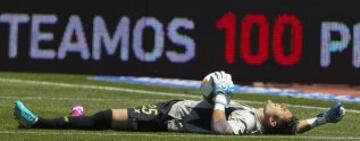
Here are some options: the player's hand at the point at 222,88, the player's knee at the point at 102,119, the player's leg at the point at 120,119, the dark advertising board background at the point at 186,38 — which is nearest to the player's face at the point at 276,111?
the player's hand at the point at 222,88

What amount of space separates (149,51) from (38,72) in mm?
2099

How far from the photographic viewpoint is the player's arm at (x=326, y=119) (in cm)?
956

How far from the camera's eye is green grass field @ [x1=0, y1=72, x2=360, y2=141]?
9.16 meters

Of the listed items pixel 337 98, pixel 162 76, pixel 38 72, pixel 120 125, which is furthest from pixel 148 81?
pixel 120 125

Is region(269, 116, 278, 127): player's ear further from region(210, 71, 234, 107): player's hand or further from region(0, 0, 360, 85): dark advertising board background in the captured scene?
region(0, 0, 360, 85): dark advertising board background

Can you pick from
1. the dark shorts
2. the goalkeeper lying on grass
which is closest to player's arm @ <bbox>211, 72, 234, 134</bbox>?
the goalkeeper lying on grass

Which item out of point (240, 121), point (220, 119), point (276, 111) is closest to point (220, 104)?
point (220, 119)

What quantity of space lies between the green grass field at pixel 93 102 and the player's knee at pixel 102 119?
0.12 meters

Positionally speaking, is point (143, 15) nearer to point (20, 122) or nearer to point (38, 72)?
point (38, 72)

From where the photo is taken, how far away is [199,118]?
31.0 ft

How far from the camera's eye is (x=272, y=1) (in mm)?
19094

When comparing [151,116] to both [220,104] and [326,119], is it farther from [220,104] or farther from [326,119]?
[326,119]

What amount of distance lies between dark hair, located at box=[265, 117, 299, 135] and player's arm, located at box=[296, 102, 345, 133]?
0.30 feet

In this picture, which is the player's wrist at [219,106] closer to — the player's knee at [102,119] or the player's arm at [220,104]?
the player's arm at [220,104]
